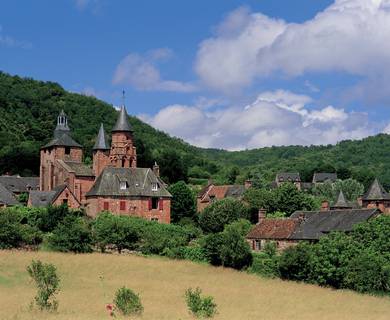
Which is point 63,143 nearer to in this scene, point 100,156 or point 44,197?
point 100,156

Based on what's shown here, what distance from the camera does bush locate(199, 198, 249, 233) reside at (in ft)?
235

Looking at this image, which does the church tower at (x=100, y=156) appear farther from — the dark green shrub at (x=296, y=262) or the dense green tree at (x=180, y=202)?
the dark green shrub at (x=296, y=262)

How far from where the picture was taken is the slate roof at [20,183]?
293 ft

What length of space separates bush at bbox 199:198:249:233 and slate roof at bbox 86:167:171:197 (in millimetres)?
4840

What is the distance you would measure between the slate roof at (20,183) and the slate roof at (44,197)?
18.3 meters

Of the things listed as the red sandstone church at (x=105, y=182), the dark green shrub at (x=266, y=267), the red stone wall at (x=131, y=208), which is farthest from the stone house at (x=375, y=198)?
the red stone wall at (x=131, y=208)

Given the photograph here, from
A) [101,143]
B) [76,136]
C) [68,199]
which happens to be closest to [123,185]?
[68,199]

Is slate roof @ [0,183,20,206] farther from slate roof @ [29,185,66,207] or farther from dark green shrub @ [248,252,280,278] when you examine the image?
dark green shrub @ [248,252,280,278]

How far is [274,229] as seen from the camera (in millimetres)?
63219

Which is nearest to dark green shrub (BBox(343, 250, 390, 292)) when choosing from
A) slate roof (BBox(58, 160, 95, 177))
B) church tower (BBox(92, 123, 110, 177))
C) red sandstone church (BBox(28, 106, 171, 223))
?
red sandstone church (BBox(28, 106, 171, 223))

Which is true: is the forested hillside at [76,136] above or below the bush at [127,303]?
above

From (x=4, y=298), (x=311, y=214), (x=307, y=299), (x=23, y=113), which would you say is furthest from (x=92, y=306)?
(x=23, y=113)

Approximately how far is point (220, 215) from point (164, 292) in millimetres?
27966

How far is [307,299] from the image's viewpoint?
43.0 meters
